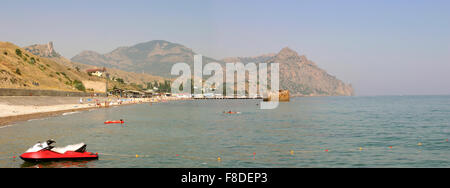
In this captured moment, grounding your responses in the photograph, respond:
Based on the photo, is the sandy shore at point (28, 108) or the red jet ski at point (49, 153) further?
the sandy shore at point (28, 108)

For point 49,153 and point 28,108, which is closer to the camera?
point 49,153

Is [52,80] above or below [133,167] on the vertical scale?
above

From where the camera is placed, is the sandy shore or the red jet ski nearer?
the red jet ski

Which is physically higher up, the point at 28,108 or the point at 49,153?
the point at 28,108

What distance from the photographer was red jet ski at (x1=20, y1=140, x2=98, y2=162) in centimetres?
2680

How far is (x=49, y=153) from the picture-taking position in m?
27.0

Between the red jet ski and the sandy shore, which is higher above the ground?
the sandy shore

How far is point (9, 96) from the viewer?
9062cm

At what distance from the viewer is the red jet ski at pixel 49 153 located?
87.9 feet

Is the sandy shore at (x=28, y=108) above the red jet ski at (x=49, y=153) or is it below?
above
